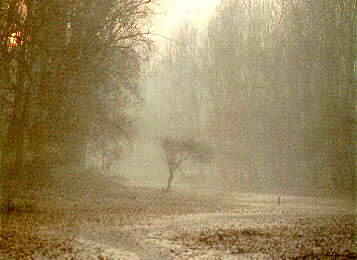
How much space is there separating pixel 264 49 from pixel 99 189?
55.6 feet

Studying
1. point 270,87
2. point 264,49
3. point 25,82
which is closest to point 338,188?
point 270,87

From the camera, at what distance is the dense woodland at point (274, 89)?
21844 mm

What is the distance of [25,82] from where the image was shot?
1129cm

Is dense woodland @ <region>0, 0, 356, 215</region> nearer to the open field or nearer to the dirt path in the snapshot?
the open field

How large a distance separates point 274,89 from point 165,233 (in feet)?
64.0

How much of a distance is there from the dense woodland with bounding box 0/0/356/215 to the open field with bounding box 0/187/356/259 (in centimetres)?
145

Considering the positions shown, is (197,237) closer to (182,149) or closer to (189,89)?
(182,149)

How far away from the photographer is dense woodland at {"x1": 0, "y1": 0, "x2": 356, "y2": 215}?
34.3 feet

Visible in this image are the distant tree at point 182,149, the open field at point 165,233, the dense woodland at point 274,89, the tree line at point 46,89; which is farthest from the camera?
the dense woodland at point 274,89

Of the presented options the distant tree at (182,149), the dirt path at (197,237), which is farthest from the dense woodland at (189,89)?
the dirt path at (197,237)

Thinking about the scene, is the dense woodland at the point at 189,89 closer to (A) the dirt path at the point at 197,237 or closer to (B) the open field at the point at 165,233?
(B) the open field at the point at 165,233

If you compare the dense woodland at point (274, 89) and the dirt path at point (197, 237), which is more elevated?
the dense woodland at point (274, 89)

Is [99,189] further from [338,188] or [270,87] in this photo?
[270,87]

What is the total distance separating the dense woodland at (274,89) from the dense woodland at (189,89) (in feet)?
0.25
